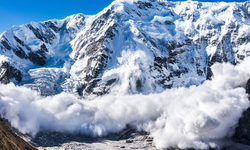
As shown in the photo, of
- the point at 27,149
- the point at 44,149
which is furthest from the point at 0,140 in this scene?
the point at 44,149

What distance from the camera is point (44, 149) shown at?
200 meters

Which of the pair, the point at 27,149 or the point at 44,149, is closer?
the point at 27,149

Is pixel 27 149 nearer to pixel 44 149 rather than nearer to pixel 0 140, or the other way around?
pixel 0 140

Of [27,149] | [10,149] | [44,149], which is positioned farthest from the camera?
[44,149]

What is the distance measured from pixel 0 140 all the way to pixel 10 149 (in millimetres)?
4195

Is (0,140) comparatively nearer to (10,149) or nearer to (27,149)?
(10,149)

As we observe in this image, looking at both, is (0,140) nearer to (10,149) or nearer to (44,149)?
(10,149)

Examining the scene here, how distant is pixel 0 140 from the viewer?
9081 cm

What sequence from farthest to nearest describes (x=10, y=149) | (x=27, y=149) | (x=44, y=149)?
1. (x=44, y=149)
2. (x=27, y=149)
3. (x=10, y=149)

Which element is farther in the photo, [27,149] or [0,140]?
[27,149]

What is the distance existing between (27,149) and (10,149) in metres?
29.9

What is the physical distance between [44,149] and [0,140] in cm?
11354

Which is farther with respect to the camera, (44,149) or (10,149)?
(44,149)

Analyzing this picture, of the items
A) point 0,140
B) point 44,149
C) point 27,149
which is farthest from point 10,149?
point 44,149
